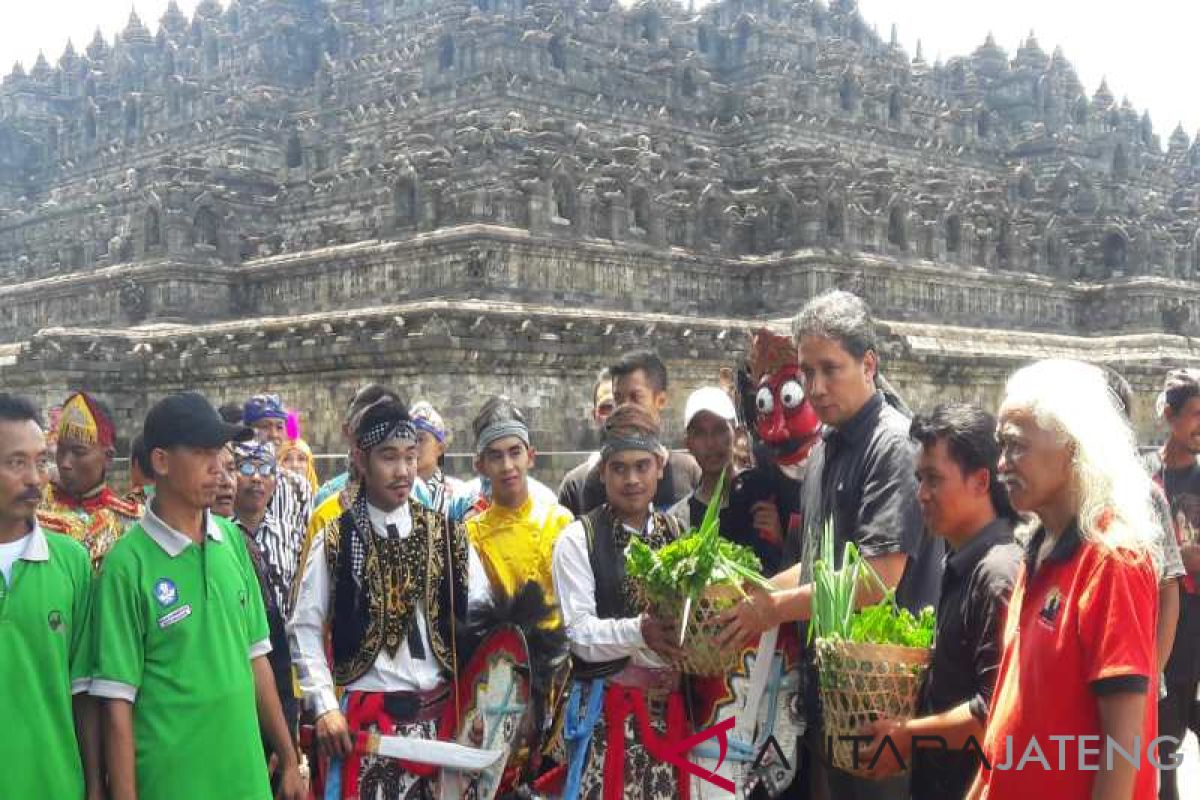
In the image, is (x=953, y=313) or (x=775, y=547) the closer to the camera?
(x=775, y=547)

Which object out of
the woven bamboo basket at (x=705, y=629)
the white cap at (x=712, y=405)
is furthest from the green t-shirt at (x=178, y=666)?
the white cap at (x=712, y=405)

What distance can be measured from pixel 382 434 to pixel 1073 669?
361cm

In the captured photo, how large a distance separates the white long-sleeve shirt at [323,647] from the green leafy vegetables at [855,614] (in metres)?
2.01

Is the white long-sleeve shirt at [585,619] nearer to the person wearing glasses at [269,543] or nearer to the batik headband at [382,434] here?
the batik headband at [382,434]

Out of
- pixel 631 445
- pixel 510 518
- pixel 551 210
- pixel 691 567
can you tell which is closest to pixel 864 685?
pixel 691 567

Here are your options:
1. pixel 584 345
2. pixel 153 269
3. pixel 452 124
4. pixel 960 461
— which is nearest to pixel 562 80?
pixel 452 124

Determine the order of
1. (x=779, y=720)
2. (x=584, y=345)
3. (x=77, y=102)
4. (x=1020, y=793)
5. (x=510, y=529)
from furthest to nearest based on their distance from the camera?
(x=77, y=102)
(x=584, y=345)
(x=510, y=529)
(x=779, y=720)
(x=1020, y=793)

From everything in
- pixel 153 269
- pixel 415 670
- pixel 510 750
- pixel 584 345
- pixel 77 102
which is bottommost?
pixel 510 750

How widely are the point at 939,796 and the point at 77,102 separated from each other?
61087 mm

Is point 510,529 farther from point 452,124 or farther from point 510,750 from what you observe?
point 452,124

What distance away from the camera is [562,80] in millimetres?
35812

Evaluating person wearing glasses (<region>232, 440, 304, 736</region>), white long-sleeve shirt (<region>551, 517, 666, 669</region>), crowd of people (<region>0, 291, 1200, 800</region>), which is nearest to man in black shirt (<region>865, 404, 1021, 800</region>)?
crowd of people (<region>0, 291, 1200, 800</region>)

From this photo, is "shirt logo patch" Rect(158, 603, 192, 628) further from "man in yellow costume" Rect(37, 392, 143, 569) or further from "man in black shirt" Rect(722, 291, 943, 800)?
"man in black shirt" Rect(722, 291, 943, 800)

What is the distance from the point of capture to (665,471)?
910 cm
